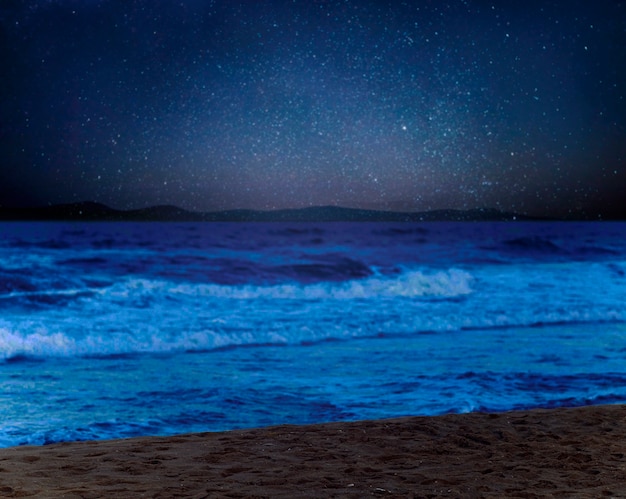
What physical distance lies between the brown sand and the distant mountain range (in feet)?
21.3

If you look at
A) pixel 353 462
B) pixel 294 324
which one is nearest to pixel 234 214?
pixel 294 324

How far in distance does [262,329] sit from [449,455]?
4.97 m

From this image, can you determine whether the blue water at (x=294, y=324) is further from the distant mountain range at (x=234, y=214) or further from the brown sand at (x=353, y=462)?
the distant mountain range at (x=234, y=214)

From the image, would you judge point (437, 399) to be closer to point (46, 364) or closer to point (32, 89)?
point (46, 364)

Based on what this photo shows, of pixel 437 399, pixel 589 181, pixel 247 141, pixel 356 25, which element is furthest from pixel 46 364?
pixel 589 181

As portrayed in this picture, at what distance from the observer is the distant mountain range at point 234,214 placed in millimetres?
9619

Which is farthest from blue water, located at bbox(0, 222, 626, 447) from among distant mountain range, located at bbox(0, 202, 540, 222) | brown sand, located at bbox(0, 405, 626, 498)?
distant mountain range, located at bbox(0, 202, 540, 222)

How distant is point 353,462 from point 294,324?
5.36 meters

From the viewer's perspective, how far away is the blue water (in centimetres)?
504

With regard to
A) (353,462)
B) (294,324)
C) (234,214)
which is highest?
(234,214)

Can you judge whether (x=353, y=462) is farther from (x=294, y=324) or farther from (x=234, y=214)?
(x=234, y=214)

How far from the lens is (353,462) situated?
3096mm

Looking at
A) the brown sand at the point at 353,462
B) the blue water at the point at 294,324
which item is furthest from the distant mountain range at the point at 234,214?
the brown sand at the point at 353,462

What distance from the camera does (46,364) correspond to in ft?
21.2
